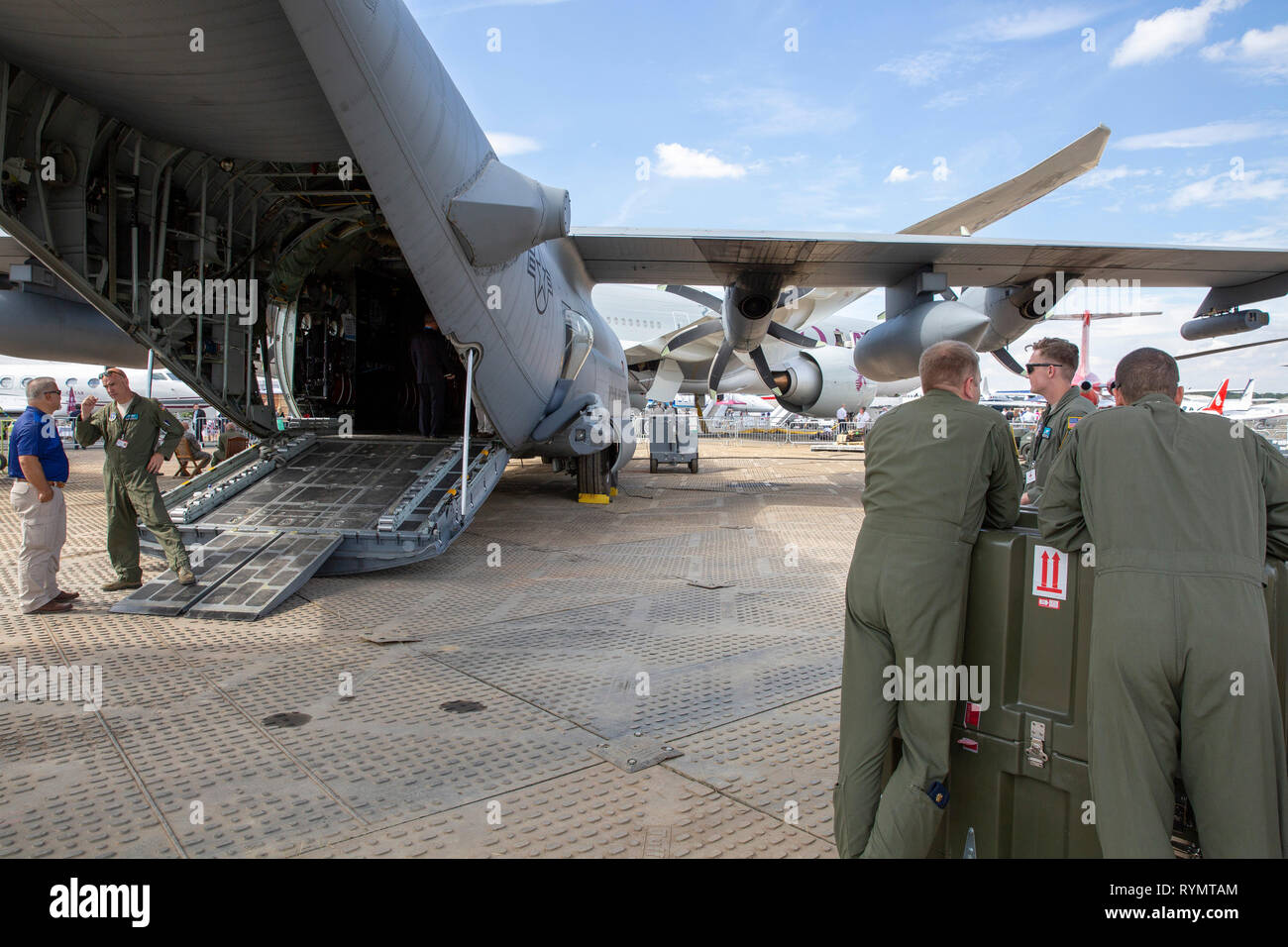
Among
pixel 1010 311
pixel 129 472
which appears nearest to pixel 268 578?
pixel 129 472

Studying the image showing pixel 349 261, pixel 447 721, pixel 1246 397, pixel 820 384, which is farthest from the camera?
pixel 1246 397

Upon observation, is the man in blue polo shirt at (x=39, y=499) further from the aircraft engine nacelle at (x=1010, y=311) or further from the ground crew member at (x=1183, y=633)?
the aircraft engine nacelle at (x=1010, y=311)

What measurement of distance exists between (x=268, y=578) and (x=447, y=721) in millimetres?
3216

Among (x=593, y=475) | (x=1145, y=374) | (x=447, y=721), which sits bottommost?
(x=447, y=721)

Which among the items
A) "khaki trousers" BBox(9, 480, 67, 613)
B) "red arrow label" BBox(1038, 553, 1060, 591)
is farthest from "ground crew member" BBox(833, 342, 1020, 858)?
"khaki trousers" BBox(9, 480, 67, 613)

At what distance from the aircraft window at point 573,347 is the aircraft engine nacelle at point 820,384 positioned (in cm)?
828

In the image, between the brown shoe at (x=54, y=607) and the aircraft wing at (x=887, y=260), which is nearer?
the brown shoe at (x=54, y=607)

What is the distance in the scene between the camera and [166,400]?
113 feet

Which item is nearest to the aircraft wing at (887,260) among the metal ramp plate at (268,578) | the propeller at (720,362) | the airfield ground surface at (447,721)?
the propeller at (720,362)

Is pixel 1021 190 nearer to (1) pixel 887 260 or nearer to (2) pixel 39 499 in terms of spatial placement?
(1) pixel 887 260

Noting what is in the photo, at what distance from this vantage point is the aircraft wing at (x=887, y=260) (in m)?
10.9

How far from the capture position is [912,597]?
7.43 feet
